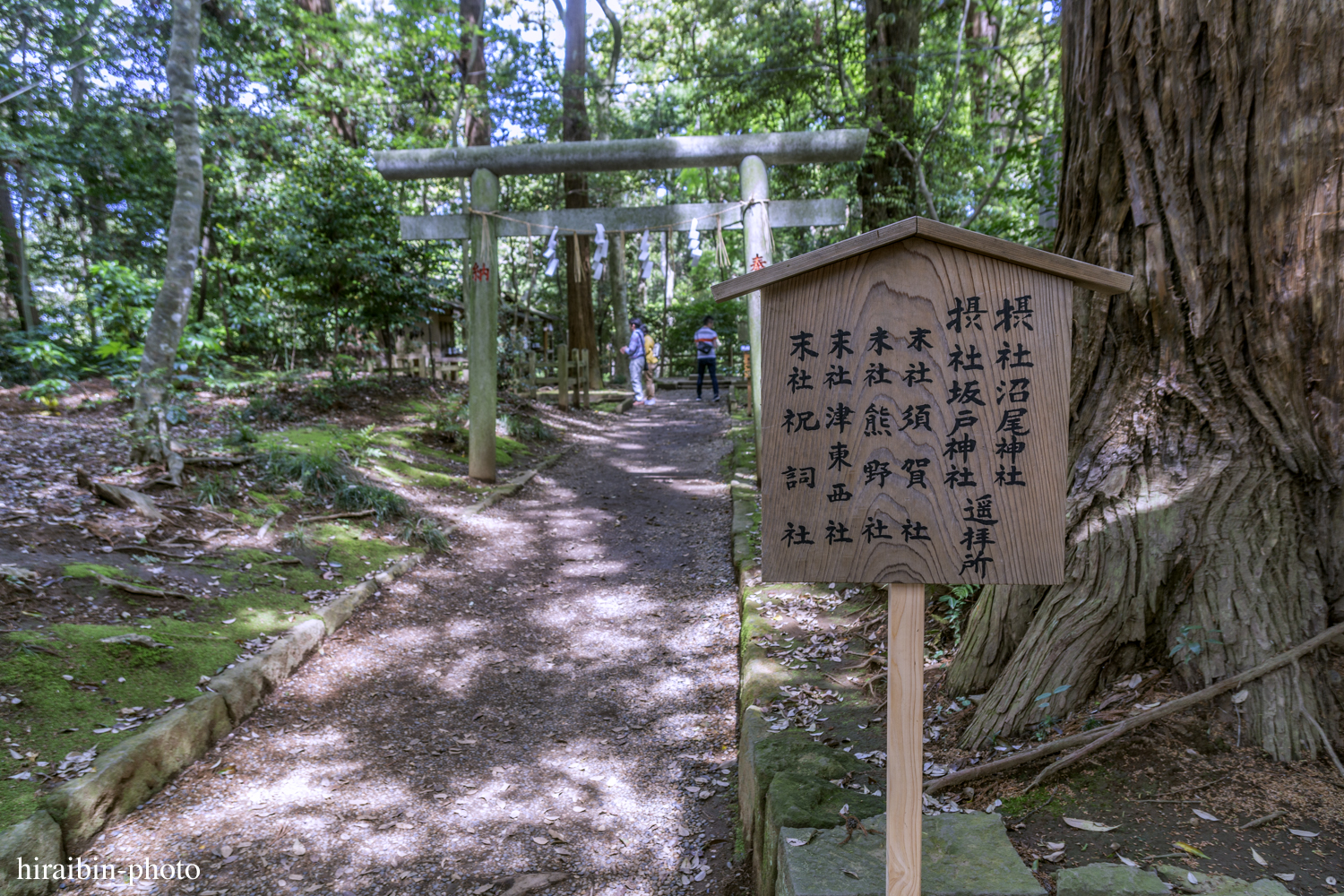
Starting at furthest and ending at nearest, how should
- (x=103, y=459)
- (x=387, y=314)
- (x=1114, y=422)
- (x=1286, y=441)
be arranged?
(x=387, y=314) → (x=103, y=459) → (x=1114, y=422) → (x=1286, y=441)

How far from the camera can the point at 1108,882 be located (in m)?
1.98

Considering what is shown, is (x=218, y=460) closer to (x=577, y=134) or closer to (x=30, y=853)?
(x=30, y=853)

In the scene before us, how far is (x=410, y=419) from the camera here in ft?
31.9

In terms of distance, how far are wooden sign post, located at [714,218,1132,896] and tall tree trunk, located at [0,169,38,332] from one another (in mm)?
12406

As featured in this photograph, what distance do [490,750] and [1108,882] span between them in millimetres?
2633

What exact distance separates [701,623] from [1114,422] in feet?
9.73

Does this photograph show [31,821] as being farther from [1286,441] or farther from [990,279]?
[1286,441]

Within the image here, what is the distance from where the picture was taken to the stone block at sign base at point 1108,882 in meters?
1.93

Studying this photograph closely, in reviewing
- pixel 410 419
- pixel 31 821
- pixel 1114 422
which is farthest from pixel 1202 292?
pixel 410 419

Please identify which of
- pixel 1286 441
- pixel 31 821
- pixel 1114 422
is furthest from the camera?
pixel 1114 422

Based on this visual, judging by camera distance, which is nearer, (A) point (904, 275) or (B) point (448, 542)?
(A) point (904, 275)

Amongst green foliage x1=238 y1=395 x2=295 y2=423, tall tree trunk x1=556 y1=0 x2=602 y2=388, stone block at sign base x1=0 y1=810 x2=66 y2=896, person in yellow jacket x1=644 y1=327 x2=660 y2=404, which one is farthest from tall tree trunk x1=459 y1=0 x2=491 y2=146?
stone block at sign base x1=0 y1=810 x2=66 y2=896

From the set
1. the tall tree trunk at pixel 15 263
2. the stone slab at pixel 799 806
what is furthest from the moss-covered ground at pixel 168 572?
the tall tree trunk at pixel 15 263

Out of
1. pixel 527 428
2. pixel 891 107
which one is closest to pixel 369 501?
pixel 527 428
